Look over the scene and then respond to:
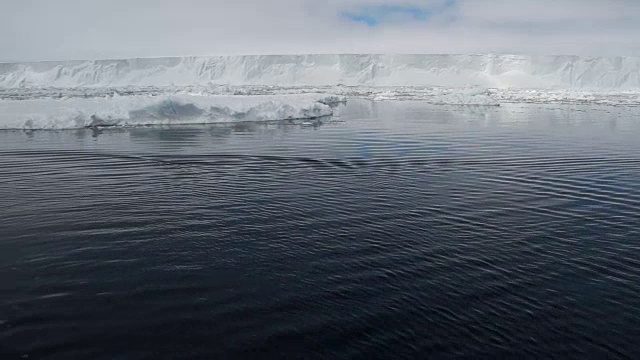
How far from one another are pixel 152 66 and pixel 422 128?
111m

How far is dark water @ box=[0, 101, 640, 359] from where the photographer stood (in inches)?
187

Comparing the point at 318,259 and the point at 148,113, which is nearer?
the point at 318,259

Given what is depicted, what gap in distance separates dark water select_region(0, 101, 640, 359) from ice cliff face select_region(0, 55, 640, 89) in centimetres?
10526

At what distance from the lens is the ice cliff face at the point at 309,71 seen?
108375mm

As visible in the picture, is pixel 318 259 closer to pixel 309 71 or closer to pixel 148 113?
pixel 148 113

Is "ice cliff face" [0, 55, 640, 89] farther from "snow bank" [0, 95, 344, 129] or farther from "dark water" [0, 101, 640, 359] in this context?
"dark water" [0, 101, 640, 359]

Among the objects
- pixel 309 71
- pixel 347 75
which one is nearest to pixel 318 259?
pixel 347 75

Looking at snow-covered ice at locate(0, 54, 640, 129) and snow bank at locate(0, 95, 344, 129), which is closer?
snow bank at locate(0, 95, 344, 129)

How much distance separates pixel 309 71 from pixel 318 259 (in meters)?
124

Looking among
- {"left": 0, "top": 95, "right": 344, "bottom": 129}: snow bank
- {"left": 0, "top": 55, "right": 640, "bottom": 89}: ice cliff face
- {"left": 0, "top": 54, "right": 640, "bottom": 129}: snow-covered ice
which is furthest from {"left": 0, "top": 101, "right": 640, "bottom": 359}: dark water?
→ {"left": 0, "top": 55, "right": 640, "bottom": 89}: ice cliff face

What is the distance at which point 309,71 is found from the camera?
12738 cm

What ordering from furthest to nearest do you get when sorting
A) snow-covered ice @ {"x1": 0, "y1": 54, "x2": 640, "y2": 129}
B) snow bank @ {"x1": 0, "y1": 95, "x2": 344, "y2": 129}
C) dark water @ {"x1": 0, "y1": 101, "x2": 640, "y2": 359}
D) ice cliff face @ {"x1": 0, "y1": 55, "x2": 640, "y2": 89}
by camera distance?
ice cliff face @ {"x1": 0, "y1": 55, "x2": 640, "y2": 89}
snow-covered ice @ {"x1": 0, "y1": 54, "x2": 640, "y2": 129}
snow bank @ {"x1": 0, "y1": 95, "x2": 344, "y2": 129}
dark water @ {"x1": 0, "y1": 101, "x2": 640, "y2": 359}

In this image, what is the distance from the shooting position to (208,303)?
5.37 meters

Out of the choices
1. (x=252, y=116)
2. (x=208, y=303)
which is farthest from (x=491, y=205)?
(x=252, y=116)
